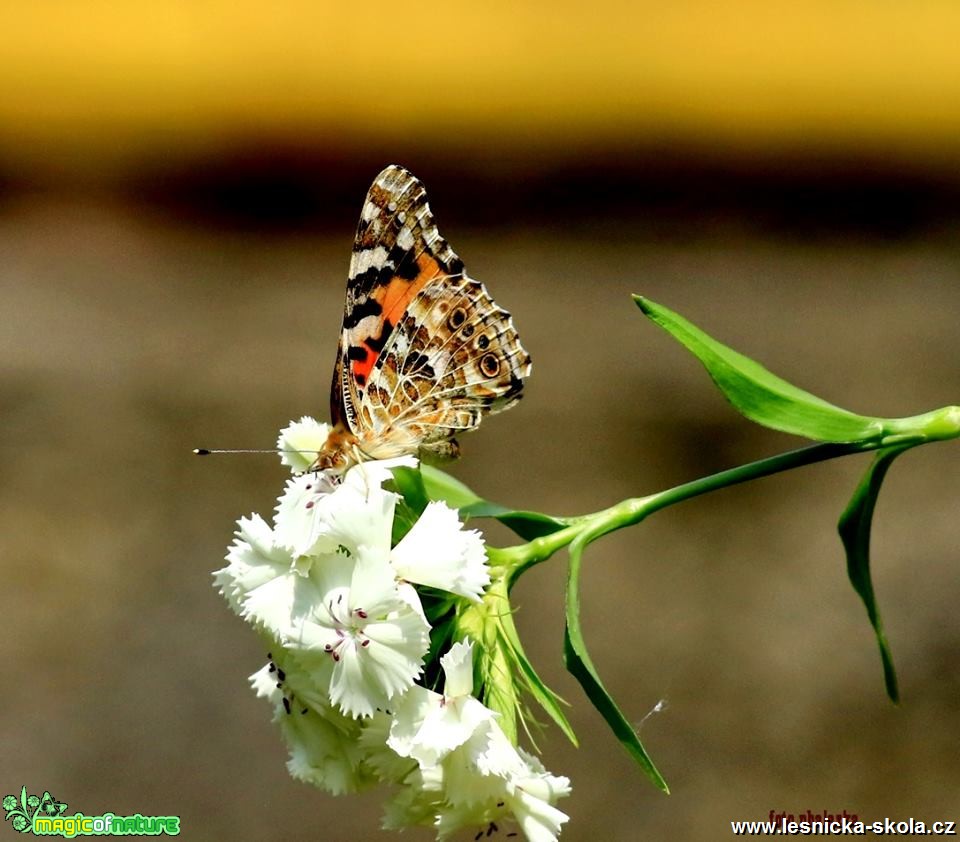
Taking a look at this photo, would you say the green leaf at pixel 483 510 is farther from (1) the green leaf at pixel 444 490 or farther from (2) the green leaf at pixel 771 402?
(2) the green leaf at pixel 771 402

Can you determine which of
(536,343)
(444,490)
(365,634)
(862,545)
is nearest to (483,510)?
(444,490)

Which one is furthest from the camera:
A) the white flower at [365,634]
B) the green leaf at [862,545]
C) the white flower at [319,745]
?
the green leaf at [862,545]

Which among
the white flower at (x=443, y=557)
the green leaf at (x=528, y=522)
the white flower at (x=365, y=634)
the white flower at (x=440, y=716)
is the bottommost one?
the white flower at (x=440, y=716)

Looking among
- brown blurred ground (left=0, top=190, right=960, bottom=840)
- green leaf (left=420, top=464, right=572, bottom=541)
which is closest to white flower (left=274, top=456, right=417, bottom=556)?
green leaf (left=420, top=464, right=572, bottom=541)

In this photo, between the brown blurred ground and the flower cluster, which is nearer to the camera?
the flower cluster

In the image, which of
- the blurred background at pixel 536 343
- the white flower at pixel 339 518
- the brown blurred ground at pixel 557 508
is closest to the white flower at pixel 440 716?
the white flower at pixel 339 518

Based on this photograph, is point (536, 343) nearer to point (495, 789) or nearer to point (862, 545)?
point (862, 545)

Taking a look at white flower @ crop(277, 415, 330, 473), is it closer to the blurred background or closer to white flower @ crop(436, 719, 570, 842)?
white flower @ crop(436, 719, 570, 842)
